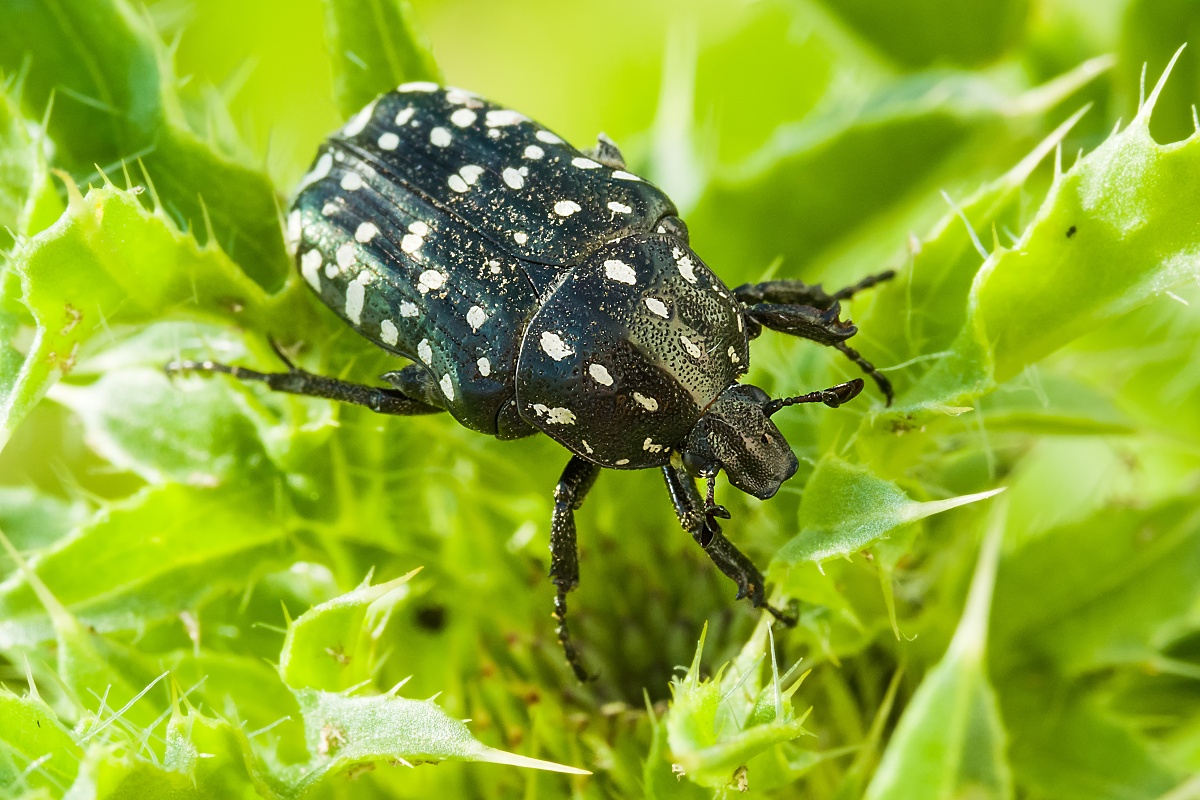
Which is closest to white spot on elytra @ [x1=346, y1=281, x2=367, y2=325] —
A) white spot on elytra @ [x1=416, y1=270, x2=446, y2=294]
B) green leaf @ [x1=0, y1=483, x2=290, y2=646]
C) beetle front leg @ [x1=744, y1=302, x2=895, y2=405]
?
white spot on elytra @ [x1=416, y1=270, x2=446, y2=294]

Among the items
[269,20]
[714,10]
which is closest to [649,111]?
[714,10]

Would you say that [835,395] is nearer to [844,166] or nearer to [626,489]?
[626,489]

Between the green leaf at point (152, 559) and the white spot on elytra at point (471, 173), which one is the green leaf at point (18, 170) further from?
the white spot on elytra at point (471, 173)

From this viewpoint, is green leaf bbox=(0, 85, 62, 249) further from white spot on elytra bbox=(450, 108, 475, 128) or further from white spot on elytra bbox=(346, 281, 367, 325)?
white spot on elytra bbox=(450, 108, 475, 128)

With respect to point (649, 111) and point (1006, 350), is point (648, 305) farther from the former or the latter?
point (649, 111)

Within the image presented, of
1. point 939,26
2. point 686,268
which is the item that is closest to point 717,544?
point 686,268

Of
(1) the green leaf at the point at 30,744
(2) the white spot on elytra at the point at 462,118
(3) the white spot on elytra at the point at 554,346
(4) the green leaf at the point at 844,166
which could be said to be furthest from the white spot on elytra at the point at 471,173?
(1) the green leaf at the point at 30,744

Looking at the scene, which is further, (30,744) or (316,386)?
(316,386)
